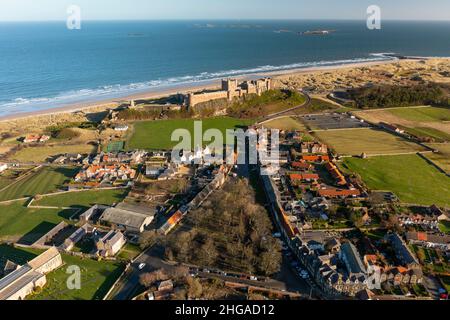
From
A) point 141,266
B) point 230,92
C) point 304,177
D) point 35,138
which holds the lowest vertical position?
point 141,266

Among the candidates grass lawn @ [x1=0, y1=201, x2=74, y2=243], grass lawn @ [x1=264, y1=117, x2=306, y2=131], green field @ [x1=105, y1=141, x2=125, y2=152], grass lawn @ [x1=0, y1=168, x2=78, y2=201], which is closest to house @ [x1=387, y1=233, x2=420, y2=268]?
grass lawn @ [x1=0, y1=201, x2=74, y2=243]

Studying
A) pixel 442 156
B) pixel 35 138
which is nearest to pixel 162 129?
pixel 35 138

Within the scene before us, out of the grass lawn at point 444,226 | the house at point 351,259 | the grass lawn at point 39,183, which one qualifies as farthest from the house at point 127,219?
the grass lawn at point 444,226

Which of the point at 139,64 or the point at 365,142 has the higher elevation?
the point at 139,64

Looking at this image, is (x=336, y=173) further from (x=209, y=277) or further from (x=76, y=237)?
(x=76, y=237)

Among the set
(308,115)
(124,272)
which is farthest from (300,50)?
(124,272)
